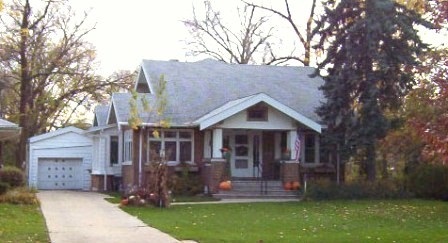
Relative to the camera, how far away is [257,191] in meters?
32.1

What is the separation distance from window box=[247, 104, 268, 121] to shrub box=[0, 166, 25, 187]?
9.45 meters

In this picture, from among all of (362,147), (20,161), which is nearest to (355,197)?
(362,147)

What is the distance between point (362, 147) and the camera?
3105cm

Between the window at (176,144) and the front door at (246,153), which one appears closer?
the window at (176,144)

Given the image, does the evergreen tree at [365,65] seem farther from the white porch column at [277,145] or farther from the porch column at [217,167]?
the porch column at [217,167]

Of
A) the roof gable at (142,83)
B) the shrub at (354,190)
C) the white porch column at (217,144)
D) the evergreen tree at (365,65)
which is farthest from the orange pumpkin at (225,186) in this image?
the roof gable at (142,83)

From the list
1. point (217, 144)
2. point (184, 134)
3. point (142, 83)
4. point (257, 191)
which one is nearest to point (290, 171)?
point (257, 191)

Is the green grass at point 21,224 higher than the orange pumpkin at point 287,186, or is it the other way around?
the orange pumpkin at point 287,186

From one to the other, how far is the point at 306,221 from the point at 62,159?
945 inches

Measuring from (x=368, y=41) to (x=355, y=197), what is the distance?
6028 mm

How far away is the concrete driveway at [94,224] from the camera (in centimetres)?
1670

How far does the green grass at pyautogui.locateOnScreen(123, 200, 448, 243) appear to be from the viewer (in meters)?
16.9

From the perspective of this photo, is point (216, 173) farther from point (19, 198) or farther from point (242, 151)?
point (19, 198)

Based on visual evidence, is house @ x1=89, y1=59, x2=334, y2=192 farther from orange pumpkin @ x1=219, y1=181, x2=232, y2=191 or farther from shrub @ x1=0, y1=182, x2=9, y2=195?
shrub @ x1=0, y1=182, x2=9, y2=195
